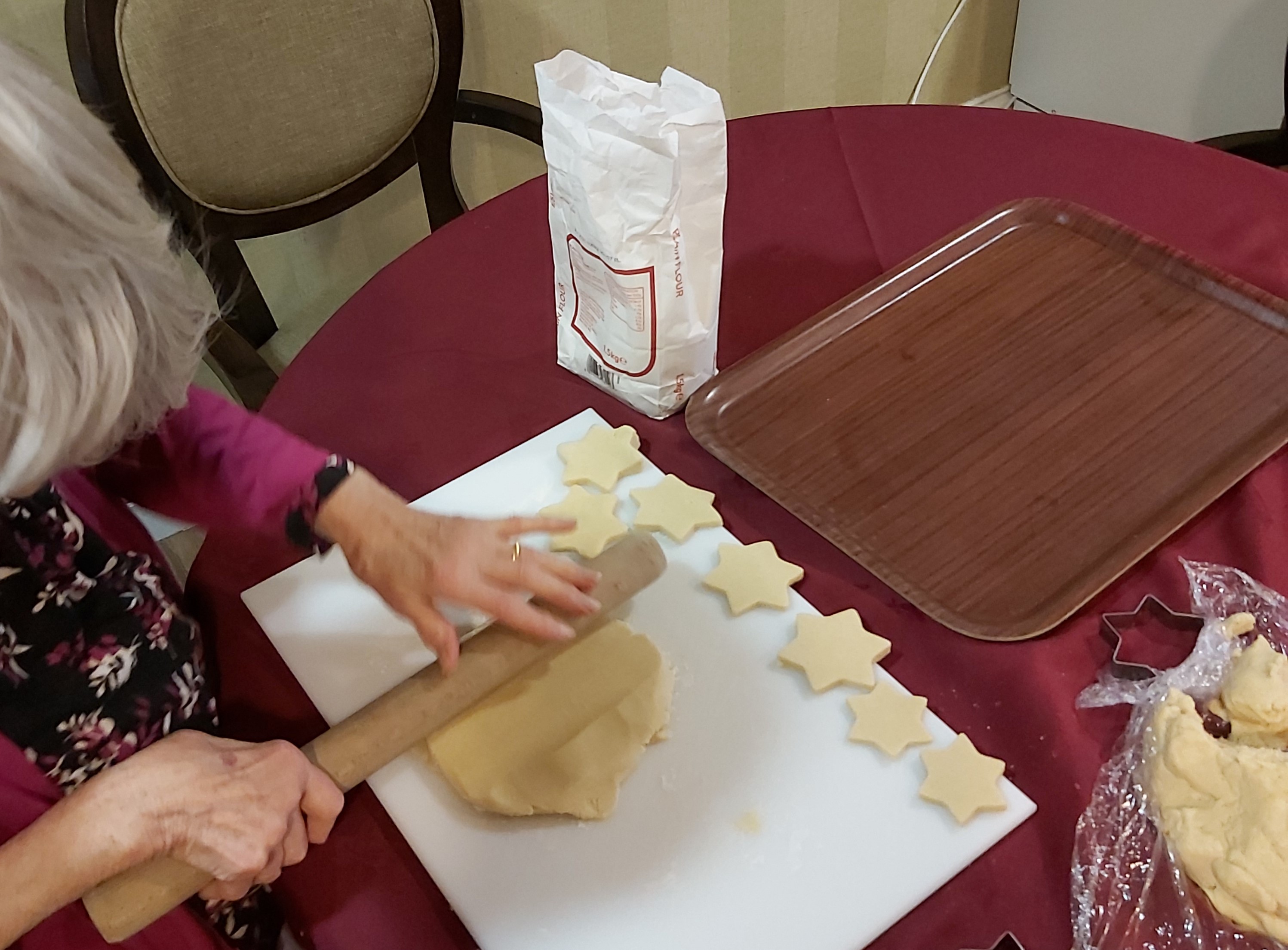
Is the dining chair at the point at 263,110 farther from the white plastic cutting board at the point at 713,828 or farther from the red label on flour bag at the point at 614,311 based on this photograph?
the white plastic cutting board at the point at 713,828

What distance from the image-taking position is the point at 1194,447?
791 mm

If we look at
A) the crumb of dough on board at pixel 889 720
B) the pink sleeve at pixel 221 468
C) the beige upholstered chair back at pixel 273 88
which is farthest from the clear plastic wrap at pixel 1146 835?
the beige upholstered chair back at pixel 273 88

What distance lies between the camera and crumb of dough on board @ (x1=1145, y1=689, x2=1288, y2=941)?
54cm

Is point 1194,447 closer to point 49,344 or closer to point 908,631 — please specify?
point 908,631

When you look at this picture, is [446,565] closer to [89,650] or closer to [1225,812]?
[89,650]

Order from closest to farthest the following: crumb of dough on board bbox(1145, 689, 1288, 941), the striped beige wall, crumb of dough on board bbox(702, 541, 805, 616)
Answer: crumb of dough on board bbox(1145, 689, 1288, 941) < crumb of dough on board bbox(702, 541, 805, 616) < the striped beige wall

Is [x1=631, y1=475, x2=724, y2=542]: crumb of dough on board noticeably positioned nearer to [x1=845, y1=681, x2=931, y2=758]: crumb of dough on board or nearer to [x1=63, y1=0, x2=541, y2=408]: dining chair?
[x1=845, y1=681, x2=931, y2=758]: crumb of dough on board

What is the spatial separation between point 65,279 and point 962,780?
55 centimetres

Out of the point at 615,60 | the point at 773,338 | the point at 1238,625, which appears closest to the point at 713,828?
the point at 1238,625

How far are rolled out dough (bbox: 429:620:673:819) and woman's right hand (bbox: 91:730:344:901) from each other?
0.09m

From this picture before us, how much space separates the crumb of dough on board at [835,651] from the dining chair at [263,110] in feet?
2.16

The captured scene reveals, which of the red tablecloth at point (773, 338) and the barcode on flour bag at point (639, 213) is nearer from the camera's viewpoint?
the red tablecloth at point (773, 338)

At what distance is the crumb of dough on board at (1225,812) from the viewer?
54 cm

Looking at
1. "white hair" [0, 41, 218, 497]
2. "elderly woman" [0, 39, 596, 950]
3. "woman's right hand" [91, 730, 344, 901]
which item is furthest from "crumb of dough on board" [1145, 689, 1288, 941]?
"white hair" [0, 41, 218, 497]
